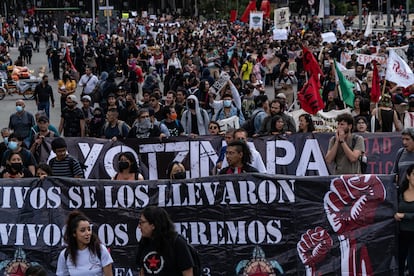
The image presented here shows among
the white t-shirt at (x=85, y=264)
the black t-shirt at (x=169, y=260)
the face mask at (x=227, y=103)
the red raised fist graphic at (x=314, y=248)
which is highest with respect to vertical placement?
the face mask at (x=227, y=103)

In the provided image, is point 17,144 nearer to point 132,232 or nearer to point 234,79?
point 132,232

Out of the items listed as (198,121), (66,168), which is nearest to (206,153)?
(198,121)

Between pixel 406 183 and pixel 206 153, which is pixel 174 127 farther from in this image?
pixel 406 183

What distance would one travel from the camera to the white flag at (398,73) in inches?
613

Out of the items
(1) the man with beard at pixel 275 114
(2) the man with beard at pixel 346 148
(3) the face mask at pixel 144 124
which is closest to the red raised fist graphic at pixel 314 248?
(2) the man with beard at pixel 346 148

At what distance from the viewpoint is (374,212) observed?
8602 mm

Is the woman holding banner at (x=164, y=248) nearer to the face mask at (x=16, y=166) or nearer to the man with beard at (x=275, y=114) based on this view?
the face mask at (x=16, y=166)

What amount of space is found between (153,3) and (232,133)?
85.6 m

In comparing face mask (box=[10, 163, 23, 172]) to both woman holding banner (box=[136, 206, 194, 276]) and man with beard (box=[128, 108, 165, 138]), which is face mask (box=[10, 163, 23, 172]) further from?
woman holding banner (box=[136, 206, 194, 276])

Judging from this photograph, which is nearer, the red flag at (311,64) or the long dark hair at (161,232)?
the long dark hair at (161,232)

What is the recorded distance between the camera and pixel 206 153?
39.7 feet

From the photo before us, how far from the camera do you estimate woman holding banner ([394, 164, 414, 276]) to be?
8430 mm

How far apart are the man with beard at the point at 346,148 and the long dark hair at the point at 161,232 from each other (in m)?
3.67

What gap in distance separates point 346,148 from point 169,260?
3729 mm
